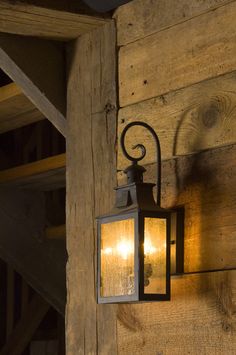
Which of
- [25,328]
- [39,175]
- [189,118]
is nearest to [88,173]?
[189,118]

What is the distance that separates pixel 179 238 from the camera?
8.61 feet

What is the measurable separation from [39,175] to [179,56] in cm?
170

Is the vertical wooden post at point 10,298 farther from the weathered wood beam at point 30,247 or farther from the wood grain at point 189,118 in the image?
the wood grain at point 189,118

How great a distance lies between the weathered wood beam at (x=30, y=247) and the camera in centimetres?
445

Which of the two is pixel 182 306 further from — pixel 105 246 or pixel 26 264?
pixel 26 264

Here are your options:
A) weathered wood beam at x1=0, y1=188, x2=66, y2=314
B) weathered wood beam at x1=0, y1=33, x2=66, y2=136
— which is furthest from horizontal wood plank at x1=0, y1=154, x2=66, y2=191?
weathered wood beam at x1=0, y1=33, x2=66, y2=136

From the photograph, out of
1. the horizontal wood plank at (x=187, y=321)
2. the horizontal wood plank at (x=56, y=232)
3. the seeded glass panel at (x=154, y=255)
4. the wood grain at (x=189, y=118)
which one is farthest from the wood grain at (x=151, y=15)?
the horizontal wood plank at (x=56, y=232)

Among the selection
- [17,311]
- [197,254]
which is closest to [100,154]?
[197,254]

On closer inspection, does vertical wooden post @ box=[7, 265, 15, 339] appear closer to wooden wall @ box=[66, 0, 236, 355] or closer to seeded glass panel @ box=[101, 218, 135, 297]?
wooden wall @ box=[66, 0, 236, 355]

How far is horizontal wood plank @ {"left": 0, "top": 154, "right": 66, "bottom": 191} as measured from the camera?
4133 millimetres

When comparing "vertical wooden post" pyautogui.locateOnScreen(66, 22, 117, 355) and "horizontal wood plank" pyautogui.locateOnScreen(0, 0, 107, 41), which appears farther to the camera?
"vertical wooden post" pyautogui.locateOnScreen(66, 22, 117, 355)

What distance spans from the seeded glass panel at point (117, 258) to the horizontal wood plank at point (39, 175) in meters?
1.36

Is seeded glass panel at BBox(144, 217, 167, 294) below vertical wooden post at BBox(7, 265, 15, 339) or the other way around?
Result: the other way around

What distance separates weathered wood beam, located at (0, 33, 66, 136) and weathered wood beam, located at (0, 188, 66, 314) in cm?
134
